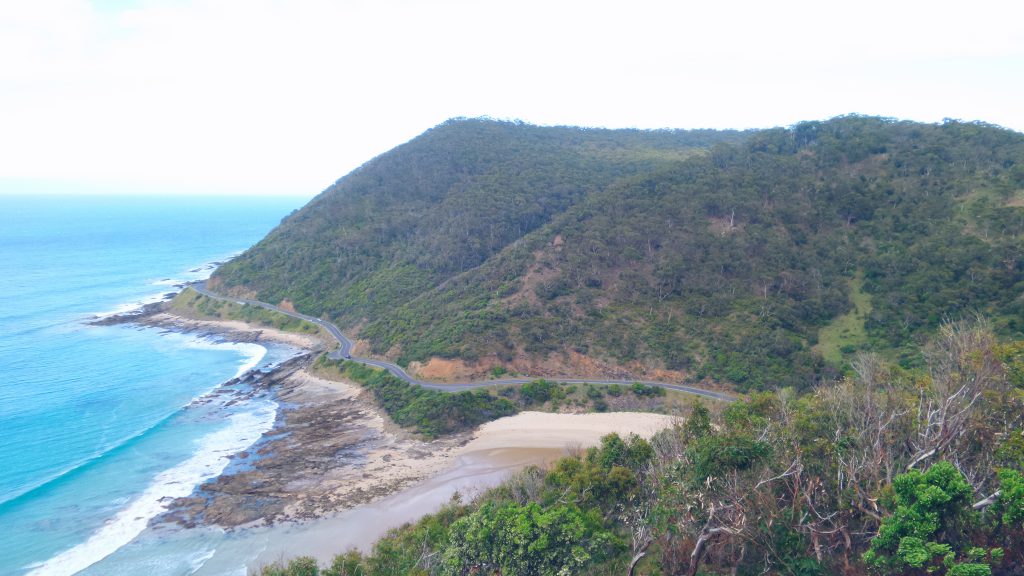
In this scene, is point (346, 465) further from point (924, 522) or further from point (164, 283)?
point (164, 283)

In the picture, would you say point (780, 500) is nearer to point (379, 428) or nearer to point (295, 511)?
point (295, 511)

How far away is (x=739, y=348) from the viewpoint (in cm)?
5184

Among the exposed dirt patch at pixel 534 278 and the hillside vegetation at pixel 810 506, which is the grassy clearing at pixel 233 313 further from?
the hillside vegetation at pixel 810 506

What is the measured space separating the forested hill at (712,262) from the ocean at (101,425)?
1674 centimetres

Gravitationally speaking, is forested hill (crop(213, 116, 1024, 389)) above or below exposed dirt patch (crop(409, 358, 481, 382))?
above

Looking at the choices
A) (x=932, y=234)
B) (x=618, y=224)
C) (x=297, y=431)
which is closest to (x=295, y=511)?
(x=297, y=431)

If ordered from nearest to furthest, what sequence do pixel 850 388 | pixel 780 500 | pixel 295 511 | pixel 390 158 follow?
pixel 780 500
pixel 850 388
pixel 295 511
pixel 390 158

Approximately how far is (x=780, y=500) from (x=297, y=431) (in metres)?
37.6

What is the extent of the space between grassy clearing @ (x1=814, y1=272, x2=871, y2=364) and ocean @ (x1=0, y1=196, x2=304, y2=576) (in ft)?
167

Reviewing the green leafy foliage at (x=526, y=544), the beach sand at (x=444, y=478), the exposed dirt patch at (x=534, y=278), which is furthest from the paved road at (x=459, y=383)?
the green leafy foliage at (x=526, y=544)

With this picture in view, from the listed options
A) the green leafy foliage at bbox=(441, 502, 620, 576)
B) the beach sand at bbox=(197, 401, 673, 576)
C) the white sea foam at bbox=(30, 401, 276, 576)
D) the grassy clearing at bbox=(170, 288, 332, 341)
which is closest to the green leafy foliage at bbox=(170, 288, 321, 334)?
the grassy clearing at bbox=(170, 288, 332, 341)

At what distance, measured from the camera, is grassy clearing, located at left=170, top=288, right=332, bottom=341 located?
7356 centimetres

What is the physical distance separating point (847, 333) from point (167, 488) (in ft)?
189

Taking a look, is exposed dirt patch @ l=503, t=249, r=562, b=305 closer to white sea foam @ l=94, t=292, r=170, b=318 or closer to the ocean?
the ocean
